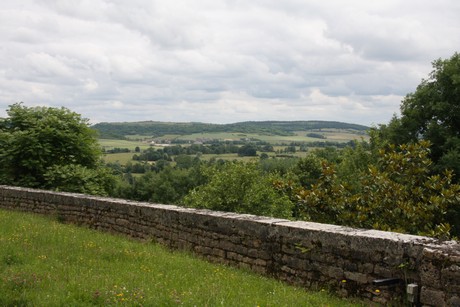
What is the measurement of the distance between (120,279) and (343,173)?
78.0ft

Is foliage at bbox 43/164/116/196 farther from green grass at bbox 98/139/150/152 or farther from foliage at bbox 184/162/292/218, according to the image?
green grass at bbox 98/139/150/152

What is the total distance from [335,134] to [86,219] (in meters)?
124

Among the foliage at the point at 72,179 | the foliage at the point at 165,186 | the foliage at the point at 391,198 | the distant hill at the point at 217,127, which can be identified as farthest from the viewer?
the distant hill at the point at 217,127

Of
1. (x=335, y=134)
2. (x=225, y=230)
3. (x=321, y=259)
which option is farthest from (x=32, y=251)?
(x=335, y=134)

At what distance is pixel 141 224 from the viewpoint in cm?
966

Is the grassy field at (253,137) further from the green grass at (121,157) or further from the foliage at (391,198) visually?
the foliage at (391,198)

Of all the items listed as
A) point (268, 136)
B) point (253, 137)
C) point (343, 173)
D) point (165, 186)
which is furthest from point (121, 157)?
point (343, 173)


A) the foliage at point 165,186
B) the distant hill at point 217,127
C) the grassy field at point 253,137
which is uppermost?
the distant hill at point 217,127

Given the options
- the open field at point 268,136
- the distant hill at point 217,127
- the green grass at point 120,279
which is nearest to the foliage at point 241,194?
the green grass at point 120,279

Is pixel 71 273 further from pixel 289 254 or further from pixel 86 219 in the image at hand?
pixel 86 219

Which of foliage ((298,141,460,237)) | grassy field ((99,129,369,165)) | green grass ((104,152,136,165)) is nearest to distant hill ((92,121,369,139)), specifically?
grassy field ((99,129,369,165))

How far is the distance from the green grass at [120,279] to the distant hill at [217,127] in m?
123

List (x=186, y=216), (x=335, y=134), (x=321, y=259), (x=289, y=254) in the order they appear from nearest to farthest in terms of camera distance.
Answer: (x=321, y=259), (x=289, y=254), (x=186, y=216), (x=335, y=134)

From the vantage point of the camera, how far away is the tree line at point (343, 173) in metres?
10.1
